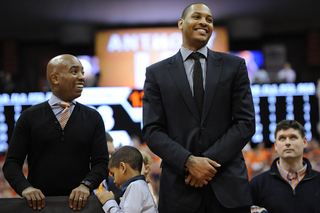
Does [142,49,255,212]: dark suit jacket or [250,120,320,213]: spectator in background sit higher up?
[142,49,255,212]: dark suit jacket

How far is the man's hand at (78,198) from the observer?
213 centimetres

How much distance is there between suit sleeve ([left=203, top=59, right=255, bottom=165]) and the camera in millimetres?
2008

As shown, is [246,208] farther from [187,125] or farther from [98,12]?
[98,12]

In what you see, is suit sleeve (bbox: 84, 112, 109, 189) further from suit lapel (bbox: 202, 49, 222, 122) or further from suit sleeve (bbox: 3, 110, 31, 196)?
suit lapel (bbox: 202, 49, 222, 122)

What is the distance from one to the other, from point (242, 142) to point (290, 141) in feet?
3.40

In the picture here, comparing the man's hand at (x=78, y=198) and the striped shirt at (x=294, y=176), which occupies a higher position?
the man's hand at (x=78, y=198)

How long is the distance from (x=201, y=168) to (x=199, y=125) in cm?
25

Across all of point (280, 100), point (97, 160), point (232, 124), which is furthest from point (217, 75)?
point (280, 100)

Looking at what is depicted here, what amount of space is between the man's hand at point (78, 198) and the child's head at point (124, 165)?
258mm

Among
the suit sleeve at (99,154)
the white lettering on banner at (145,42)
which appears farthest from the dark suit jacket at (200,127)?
the white lettering on banner at (145,42)

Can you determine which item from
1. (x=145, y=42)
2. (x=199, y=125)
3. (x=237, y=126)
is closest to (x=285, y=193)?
(x=237, y=126)

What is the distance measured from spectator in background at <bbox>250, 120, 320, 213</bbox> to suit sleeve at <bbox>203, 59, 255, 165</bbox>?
917 millimetres

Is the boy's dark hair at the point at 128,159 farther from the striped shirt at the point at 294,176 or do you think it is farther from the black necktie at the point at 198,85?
the striped shirt at the point at 294,176

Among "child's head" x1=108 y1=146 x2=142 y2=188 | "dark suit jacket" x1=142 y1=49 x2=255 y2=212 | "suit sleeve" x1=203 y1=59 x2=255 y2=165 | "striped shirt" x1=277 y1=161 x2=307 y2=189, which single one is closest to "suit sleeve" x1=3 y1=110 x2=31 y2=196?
"child's head" x1=108 y1=146 x2=142 y2=188
